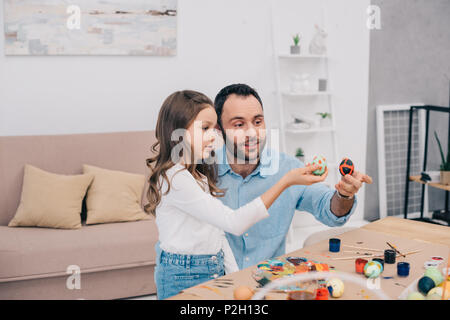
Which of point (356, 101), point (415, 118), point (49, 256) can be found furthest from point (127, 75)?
point (415, 118)

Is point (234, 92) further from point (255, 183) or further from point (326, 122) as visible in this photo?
point (326, 122)

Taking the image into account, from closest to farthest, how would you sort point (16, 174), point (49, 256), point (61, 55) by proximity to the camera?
point (49, 256), point (16, 174), point (61, 55)

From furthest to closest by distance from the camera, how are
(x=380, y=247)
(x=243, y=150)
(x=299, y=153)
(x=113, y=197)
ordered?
(x=299, y=153) → (x=113, y=197) → (x=243, y=150) → (x=380, y=247)

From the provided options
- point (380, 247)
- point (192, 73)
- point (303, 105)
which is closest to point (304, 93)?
point (303, 105)

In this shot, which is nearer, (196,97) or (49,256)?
(196,97)

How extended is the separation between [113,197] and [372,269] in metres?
1.98

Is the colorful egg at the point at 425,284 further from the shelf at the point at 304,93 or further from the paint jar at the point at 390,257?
the shelf at the point at 304,93

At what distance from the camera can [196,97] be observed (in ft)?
4.75

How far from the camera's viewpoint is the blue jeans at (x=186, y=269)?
139 cm

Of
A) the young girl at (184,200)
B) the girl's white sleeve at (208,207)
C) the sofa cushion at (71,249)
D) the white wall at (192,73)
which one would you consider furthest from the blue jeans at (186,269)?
the white wall at (192,73)

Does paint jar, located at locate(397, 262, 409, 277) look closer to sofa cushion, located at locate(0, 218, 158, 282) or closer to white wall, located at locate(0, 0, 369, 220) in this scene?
sofa cushion, located at locate(0, 218, 158, 282)

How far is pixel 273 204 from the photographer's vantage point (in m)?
1.73

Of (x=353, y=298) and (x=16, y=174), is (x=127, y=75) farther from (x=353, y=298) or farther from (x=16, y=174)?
(x=353, y=298)

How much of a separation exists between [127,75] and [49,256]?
1454 millimetres
